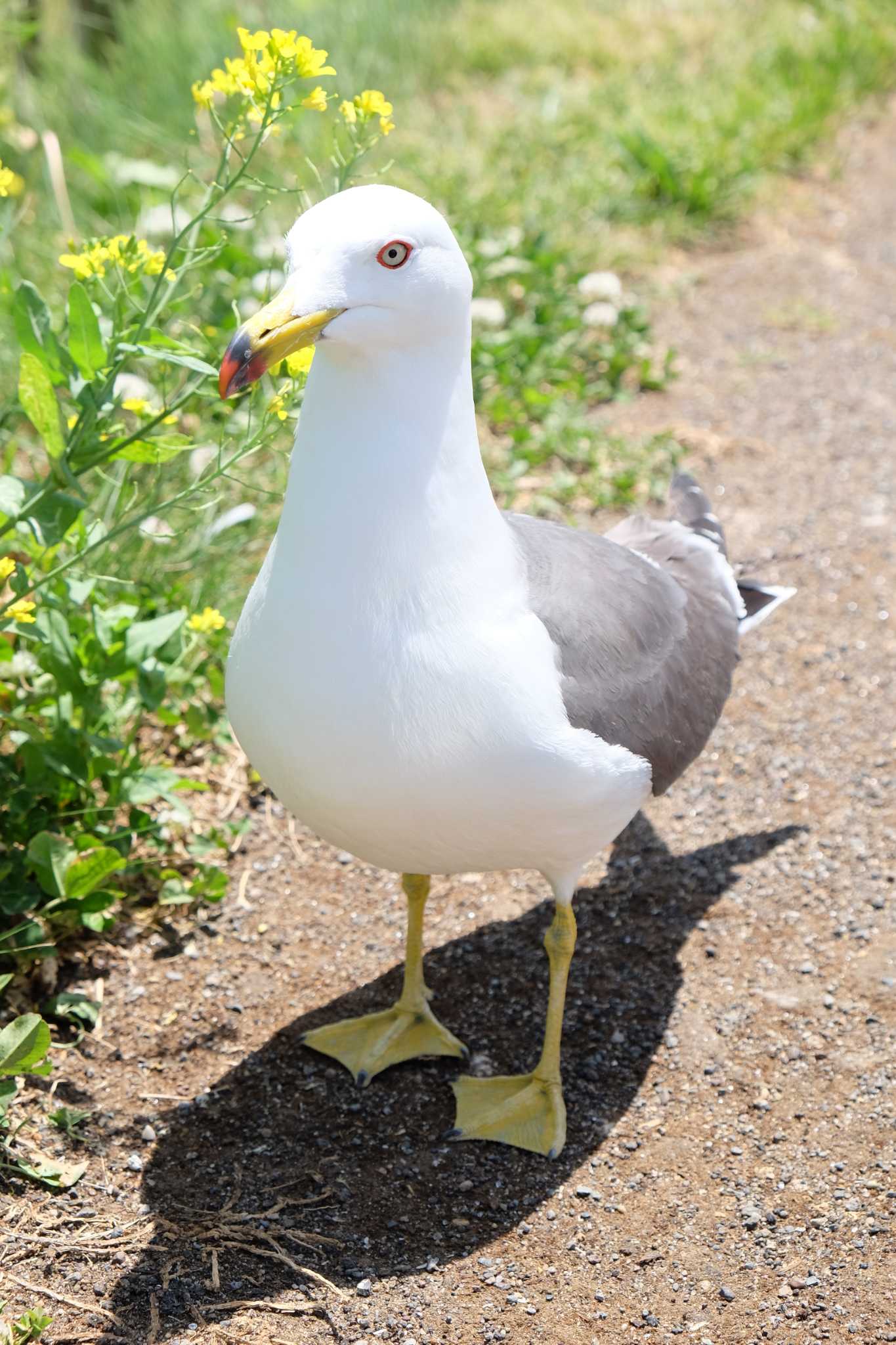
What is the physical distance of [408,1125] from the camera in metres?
3.44

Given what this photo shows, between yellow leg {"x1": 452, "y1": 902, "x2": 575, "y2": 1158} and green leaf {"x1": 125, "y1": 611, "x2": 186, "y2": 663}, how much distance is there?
1170 mm

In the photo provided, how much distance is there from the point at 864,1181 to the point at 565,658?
4.28 feet

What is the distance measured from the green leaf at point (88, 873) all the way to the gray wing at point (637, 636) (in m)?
1.20

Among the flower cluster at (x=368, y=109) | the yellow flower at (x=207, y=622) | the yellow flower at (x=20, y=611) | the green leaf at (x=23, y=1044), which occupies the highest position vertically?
the flower cluster at (x=368, y=109)

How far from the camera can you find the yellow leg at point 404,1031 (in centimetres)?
355

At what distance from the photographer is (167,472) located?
15.8 ft

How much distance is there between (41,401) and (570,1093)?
201 cm

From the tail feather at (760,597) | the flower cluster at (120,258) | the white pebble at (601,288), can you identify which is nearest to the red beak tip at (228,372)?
the flower cluster at (120,258)

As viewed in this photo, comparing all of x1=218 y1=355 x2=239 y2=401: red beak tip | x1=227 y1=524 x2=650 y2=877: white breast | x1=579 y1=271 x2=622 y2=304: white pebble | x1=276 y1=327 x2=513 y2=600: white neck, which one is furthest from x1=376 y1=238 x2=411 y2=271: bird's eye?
x1=579 y1=271 x2=622 y2=304: white pebble

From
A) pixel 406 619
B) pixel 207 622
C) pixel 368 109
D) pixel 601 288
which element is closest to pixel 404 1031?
pixel 207 622

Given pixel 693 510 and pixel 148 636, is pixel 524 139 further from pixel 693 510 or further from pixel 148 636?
pixel 148 636

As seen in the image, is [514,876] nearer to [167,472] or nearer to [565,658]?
[565,658]

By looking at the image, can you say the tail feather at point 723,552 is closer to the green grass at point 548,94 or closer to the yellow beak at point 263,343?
the yellow beak at point 263,343

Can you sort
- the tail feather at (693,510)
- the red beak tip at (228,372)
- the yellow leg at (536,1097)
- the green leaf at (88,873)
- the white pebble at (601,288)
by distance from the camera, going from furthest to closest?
the white pebble at (601,288) → the tail feather at (693,510) → the green leaf at (88,873) → the yellow leg at (536,1097) → the red beak tip at (228,372)
